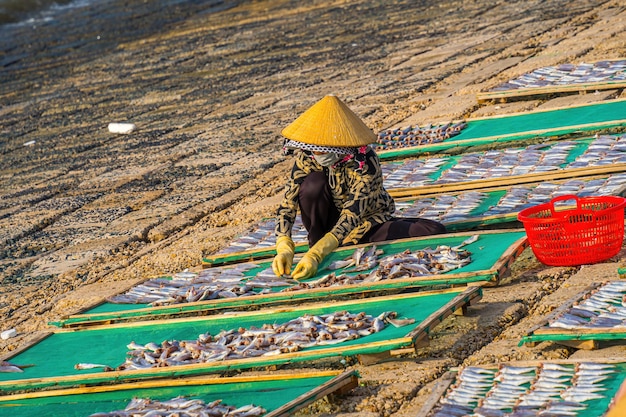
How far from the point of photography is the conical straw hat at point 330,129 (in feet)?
23.8

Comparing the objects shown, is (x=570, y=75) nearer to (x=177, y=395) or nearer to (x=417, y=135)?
(x=417, y=135)

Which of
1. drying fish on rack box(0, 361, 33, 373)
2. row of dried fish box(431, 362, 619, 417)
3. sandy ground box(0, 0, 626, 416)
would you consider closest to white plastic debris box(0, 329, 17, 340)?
sandy ground box(0, 0, 626, 416)

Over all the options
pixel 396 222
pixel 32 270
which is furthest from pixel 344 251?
pixel 32 270

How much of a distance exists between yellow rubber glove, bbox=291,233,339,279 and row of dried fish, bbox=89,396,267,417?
172 centimetres

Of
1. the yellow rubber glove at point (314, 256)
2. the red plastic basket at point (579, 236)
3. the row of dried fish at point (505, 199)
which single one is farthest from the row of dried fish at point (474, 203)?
the red plastic basket at point (579, 236)

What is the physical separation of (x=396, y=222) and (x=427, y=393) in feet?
7.80

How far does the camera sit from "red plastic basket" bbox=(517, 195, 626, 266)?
678 centimetres

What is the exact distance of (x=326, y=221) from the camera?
25.5ft

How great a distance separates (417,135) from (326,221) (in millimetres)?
3425

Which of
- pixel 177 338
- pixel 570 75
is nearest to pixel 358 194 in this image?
pixel 177 338

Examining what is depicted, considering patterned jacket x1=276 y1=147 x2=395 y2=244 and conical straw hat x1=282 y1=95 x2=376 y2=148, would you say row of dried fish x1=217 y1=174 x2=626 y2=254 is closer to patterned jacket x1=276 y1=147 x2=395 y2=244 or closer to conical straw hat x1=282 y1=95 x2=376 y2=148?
patterned jacket x1=276 y1=147 x2=395 y2=244

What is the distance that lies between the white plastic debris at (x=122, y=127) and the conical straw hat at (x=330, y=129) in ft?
27.7

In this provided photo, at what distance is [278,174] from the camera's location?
11.5 metres

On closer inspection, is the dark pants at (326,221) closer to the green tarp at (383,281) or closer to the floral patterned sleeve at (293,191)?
the floral patterned sleeve at (293,191)
